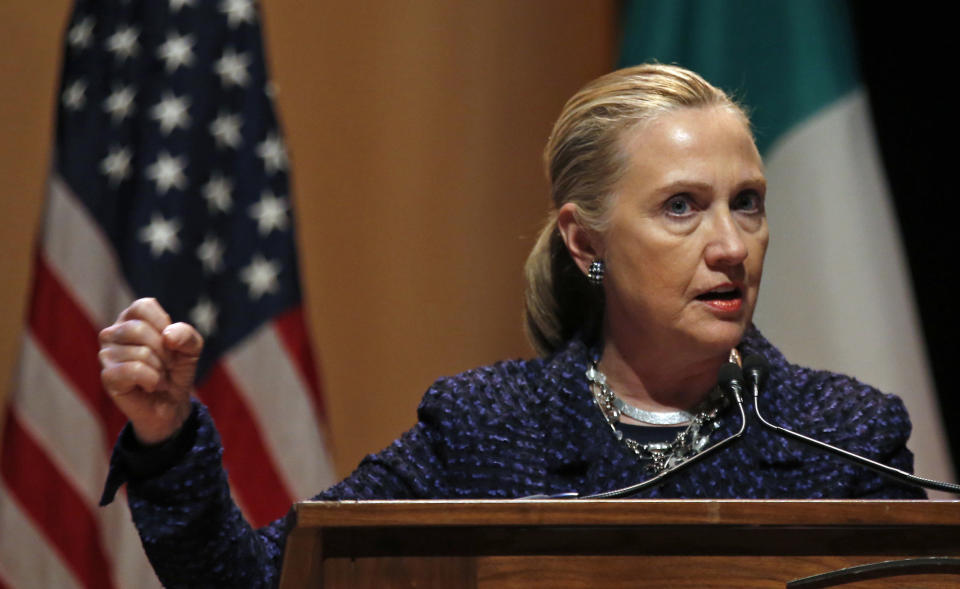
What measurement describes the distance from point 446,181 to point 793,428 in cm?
189

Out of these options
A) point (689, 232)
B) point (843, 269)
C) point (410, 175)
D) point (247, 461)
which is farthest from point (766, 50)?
point (247, 461)

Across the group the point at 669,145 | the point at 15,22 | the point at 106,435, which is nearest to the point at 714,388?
the point at 669,145

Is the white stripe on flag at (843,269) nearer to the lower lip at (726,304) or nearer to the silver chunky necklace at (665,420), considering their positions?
the silver chunky necklace at (665,420)

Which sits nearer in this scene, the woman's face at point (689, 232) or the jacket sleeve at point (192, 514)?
the jacket sleeve at point (192, 514)

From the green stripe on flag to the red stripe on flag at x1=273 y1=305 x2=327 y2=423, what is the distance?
1.17 m

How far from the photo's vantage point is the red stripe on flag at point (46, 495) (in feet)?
8.69

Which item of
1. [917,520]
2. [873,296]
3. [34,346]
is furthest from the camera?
[873,296]

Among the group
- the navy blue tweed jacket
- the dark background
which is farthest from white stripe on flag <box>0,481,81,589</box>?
the dark background

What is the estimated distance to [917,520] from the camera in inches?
43.8

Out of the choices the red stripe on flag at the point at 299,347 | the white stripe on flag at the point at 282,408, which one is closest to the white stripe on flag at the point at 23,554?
the white stripe on flag at the point at 282,408

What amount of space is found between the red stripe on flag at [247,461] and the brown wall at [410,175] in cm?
53

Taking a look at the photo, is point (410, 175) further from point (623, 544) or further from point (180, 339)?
point (623, 544)

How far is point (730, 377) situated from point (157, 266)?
64.0 inches

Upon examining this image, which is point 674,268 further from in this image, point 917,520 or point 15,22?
point 15,22
